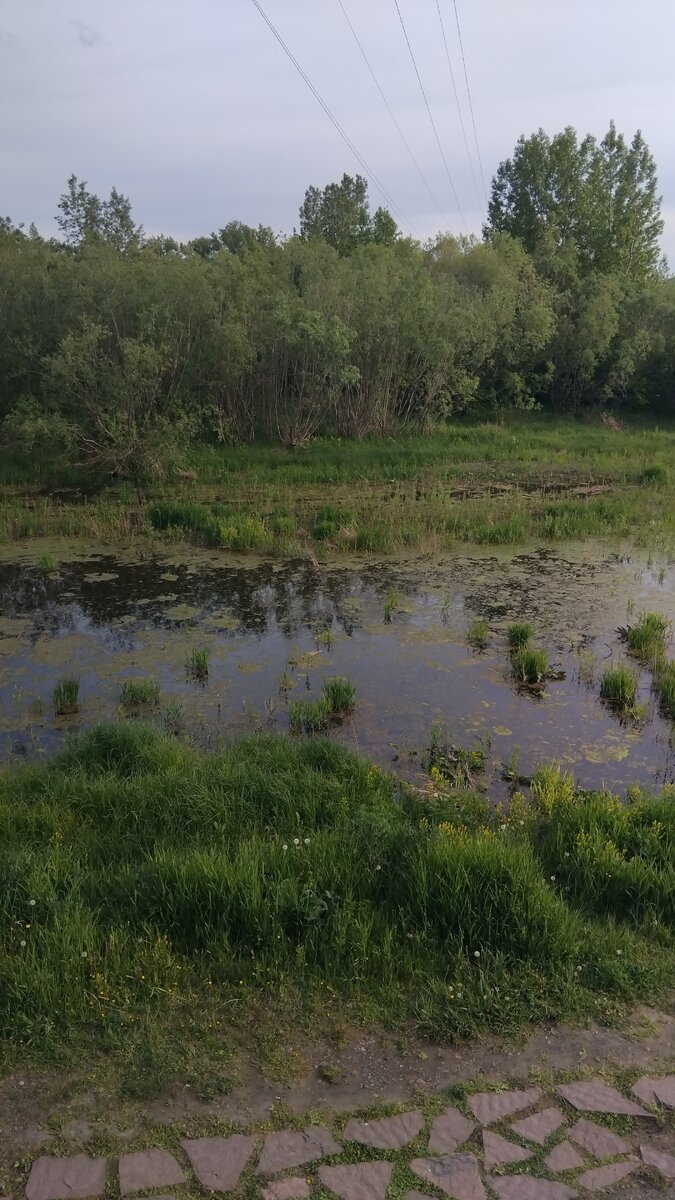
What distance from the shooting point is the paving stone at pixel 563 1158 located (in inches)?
94.4

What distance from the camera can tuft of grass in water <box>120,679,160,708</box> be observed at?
645 centimetres

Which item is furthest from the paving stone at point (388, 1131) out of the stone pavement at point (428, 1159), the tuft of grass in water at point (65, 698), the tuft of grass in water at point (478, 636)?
the tuft of grass in water at point (478, 636)

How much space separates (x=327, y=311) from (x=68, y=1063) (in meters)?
17.2

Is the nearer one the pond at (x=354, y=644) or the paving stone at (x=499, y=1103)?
the paving stone at (x=499, y=1103)

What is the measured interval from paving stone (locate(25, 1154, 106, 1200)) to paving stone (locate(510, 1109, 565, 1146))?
1215 millimetres

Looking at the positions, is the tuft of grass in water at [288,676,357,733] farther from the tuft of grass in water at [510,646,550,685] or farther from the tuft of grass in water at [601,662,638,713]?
the tuft of grass in water at [601,662,638,713]

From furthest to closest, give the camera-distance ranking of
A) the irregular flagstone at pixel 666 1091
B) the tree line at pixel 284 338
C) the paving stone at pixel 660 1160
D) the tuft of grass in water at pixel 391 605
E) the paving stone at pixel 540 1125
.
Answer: the tree line at pixel 284 338
the tuft of grass in water at pixel 391 605
the irregular flagstone at pixel 666 1091
the paving stone at pixel 540 1125
the paving stone at pixel 660 1160

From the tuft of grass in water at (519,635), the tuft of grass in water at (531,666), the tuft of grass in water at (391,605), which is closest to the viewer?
the tuft of grass in water at (531,666)

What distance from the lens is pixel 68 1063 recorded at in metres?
2.75

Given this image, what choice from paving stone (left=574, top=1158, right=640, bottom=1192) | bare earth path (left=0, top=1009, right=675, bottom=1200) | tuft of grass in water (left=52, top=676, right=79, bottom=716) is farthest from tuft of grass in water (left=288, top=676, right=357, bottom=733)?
paving stone (left=574, top=1158, right=640, bottom=1192)

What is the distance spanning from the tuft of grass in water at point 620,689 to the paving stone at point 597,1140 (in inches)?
164

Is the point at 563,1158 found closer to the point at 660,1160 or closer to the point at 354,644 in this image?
the point at 660,1160

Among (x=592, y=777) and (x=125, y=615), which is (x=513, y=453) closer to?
(x=125, y=615)

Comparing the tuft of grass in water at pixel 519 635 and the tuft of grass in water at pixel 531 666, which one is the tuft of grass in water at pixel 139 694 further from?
the tuft of grass in water at pixel 519 635
